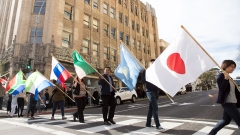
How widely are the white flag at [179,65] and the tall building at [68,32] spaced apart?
10825mm

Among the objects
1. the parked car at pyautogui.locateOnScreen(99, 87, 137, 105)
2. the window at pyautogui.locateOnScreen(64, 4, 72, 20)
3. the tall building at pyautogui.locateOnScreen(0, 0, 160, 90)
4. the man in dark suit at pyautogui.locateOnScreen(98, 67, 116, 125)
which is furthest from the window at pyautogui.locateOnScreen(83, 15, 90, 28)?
the man in dark suit at pyautogui.locateOnScreen(98, 67, 116, 125)

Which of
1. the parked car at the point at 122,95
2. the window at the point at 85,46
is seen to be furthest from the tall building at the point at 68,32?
the parked car at the point at 122,95

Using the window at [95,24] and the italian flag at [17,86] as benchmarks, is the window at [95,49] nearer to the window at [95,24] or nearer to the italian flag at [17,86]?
the window at [95,24]

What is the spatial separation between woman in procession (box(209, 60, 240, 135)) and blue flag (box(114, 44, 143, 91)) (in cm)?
281

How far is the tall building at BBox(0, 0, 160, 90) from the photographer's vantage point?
53.8ft

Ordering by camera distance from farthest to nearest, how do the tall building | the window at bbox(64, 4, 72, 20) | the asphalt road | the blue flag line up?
the window at bbox(64, 4, 72, 20) < the tall building < the blue flag < the asphalt road

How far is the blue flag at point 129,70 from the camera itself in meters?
5.85

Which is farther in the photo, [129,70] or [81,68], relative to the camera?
[81,68]

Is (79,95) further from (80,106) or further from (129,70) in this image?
(129,70)

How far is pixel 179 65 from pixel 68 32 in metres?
16.7

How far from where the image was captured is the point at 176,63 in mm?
4441

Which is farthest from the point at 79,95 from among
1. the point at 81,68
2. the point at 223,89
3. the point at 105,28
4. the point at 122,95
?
the point at 105,28

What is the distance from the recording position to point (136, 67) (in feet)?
19.4

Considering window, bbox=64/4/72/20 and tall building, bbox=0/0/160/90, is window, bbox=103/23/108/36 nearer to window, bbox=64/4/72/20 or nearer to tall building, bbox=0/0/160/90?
tall building, bbox=0/0/160/90
